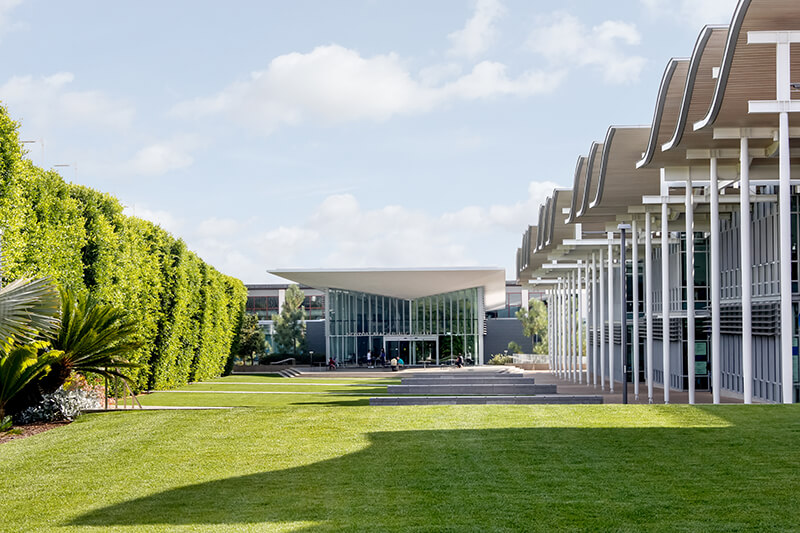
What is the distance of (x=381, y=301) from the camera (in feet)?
220

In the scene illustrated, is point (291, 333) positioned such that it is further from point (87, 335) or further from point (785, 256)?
point (785, 256)

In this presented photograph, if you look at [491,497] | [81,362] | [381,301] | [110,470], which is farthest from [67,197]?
[381,301]

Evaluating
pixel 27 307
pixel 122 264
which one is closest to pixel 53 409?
pixel 27 307

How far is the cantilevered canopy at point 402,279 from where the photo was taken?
59156 mm

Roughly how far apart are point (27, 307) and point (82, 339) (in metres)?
3.53

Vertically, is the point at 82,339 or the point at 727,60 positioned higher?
the point at 727,60

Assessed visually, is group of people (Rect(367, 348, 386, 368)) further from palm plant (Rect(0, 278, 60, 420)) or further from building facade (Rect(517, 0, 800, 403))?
palm plant (Rect(0, 278, 60, 420))

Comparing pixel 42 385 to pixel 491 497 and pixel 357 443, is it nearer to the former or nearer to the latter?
pixel 357 443


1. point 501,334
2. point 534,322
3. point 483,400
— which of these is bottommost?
point 501,334

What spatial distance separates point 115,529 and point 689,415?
984cm

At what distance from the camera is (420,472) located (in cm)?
1118

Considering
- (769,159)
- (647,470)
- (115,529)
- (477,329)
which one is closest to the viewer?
(115,529)

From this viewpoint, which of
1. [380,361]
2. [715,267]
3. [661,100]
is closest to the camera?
[715,267]

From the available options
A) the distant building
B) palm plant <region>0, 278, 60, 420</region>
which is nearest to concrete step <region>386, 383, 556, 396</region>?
palm plant <region>0, 278, 60, 420</region>
